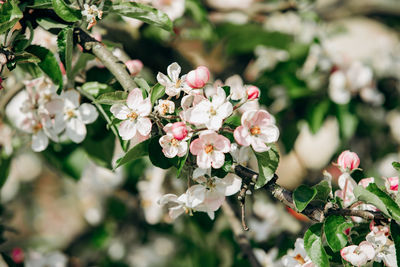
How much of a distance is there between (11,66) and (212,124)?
0.41 meters

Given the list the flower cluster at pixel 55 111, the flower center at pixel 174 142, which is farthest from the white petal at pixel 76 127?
the flower center at pixel 174 142

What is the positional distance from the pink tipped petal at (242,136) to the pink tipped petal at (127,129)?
0.19 m

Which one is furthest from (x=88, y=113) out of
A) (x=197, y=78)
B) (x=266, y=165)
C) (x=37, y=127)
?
(x=266, y=165)

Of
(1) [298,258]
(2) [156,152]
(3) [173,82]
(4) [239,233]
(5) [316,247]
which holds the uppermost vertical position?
(3) [173,82]

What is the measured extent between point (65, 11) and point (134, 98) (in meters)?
0.23

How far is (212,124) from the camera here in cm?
77

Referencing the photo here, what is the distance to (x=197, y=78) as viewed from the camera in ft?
2.67

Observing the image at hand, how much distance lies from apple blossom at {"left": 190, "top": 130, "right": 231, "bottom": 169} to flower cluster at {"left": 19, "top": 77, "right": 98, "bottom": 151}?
13.8 inches

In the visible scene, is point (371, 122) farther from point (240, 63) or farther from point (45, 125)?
point (45, 125)

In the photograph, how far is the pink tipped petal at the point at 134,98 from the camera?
0.82 metres

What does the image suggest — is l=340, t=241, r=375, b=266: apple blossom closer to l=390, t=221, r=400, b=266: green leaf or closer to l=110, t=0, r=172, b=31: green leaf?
l=390, t=221, r=400, b=266: green leaf

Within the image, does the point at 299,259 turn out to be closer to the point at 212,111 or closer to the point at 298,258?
the point at 298,258

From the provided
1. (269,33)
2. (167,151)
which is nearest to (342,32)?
(269,33)

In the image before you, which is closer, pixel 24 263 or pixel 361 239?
pixel 361 239
